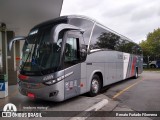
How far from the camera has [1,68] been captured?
1032cm

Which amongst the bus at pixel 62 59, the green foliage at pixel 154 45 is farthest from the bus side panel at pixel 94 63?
the green foliage at pixel 154 45

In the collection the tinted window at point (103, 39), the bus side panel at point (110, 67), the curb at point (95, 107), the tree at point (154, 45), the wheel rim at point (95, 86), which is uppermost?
the tree at point (154, 45)

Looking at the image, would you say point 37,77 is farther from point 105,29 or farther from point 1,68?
point 1,68

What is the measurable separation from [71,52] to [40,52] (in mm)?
1052

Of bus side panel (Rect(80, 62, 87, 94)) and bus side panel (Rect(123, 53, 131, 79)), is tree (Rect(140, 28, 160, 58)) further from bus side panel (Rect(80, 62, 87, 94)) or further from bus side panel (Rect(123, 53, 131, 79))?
bus side panel (Rect(80, 62, 87, 94))

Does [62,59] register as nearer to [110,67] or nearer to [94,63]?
[94,63]

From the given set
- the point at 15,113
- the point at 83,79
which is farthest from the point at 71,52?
the point at 15,113

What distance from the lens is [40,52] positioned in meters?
5.91

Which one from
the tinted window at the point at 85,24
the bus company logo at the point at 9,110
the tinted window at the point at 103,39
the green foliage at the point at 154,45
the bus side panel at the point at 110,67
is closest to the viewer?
the bus company logo at the point at 9,110

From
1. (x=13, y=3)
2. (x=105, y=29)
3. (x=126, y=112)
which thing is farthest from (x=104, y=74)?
(x=13, y=3)

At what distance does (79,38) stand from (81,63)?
3.03 ft

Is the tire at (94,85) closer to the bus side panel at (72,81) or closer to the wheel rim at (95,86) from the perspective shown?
the wheel rim at (95,86)

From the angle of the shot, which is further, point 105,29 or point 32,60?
point 105,29

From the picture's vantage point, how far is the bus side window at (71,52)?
594 cm
